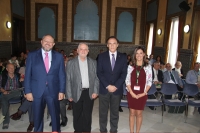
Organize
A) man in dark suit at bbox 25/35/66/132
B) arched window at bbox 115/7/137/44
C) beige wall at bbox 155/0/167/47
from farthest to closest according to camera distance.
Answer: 1. arched window at bbox 115/7/137/44
2. beige wall at bbox 155/0/167/47
3. man in dark suit at bbox 25/35/66/132

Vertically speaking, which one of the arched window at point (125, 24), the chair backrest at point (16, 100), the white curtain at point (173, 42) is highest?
the arched window at point (125, 24)

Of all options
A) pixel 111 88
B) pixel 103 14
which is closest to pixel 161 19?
pixel 103 14

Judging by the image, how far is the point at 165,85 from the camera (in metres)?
4.17

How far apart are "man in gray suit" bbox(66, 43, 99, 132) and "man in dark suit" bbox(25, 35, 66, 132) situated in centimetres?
15

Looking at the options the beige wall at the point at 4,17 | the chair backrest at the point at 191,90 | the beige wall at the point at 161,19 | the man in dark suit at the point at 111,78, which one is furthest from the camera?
the beige wall at the point at 161,19

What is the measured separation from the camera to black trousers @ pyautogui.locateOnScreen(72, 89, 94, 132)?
272cm

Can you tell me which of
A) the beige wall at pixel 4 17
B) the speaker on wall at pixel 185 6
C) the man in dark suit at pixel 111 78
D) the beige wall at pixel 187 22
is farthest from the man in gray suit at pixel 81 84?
the beige wall at pixel 4 17

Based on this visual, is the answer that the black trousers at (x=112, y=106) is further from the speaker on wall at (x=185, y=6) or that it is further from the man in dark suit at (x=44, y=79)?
the speaker on wall at (x=185, y=6)

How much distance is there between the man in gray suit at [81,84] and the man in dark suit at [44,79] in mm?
147

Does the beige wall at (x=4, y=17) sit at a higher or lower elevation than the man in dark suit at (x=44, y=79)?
higher

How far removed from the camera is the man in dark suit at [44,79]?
2.49 meters

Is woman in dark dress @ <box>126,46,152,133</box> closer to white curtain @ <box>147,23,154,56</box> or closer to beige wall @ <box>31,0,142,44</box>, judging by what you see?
white curtain @ <box>147,23,154,56</box>

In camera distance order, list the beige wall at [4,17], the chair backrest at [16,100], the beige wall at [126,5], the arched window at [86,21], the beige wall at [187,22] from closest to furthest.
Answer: the chair backrest at [16,100] < the beige wall at [187,22] < the beige wall at [4,17] < the arched window at [86,21] < the beige wall at [126,5]

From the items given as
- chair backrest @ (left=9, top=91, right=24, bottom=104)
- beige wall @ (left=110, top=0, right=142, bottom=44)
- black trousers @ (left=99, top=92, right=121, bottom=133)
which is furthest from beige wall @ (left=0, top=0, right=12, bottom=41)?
black trousers @ (left=99, top=92, right=121, bottom=133)
